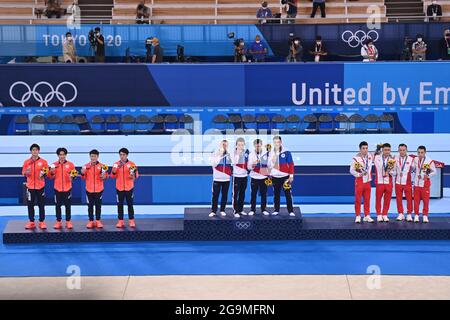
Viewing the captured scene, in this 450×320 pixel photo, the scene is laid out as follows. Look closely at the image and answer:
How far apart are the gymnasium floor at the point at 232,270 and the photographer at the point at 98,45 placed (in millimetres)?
7968

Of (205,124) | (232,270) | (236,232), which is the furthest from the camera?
(205,124)

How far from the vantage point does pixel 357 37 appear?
1969cm

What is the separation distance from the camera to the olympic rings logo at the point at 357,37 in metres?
19.7

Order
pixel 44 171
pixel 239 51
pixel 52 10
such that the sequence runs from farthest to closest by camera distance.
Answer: pixel 52 10, pixel 239 51, pixel 44 171

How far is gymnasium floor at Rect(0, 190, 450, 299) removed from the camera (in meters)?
9.98

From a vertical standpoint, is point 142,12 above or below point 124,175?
above

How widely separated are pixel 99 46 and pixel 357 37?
664 cm

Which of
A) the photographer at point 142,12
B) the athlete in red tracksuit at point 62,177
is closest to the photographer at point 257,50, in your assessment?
the photographer at point 142,12

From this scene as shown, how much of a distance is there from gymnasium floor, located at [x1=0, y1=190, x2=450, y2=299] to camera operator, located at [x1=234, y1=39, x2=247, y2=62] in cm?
764

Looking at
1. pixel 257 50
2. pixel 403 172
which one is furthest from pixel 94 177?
pixel 257 50

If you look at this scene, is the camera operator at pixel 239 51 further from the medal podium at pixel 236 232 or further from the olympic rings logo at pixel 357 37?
the medal podium at pixel 236 232

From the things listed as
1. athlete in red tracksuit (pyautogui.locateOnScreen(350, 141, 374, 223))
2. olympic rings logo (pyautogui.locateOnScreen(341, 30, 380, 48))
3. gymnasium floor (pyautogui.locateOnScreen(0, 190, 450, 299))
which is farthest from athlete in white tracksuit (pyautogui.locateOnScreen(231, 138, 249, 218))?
olympic rings logo (pyautogui.locateOnScreen(341, 30, 380, 48))

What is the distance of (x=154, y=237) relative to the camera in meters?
12.7

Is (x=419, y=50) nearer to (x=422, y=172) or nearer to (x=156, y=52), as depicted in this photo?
(x=156, y=52)
